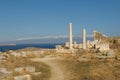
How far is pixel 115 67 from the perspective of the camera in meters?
20.0

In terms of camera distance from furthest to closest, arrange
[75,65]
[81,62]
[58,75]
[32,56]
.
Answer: [32,56]
[81,62]
[75,65]
[58,75]

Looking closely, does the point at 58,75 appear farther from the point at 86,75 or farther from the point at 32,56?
the point at 32,56

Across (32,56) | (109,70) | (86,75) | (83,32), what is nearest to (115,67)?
(109,70)

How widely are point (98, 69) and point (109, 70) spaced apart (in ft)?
2.94

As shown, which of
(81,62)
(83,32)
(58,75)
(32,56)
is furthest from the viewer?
(83,32)

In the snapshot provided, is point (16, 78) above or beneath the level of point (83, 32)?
beneath

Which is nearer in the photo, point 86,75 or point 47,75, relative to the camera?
point 86,75

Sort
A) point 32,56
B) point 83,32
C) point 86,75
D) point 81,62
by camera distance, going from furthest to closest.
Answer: point 83,32
point 32,56
point 81,62
point 86,75

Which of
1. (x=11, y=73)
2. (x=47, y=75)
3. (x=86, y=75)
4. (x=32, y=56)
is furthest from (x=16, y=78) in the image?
(x=32, y=56)

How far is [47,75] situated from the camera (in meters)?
18.9

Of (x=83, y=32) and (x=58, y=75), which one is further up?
(x=83, y=32)

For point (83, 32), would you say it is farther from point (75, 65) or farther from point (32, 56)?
→ point (75, 65)

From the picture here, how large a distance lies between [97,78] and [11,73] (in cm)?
667

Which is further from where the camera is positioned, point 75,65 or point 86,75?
point 75,65
